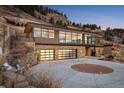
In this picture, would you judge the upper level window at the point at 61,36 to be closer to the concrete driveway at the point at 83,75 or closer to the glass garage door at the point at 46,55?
the glass garage door at the point at 46,55

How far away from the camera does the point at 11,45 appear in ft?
18.7

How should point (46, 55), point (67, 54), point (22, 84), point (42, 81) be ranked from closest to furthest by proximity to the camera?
point (22, 84) < point (42, 81) < point (46, 55) < point (67, 54)

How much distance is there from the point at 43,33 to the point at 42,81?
9.63 ft

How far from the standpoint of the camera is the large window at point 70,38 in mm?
6941

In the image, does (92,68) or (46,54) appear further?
(46,54)

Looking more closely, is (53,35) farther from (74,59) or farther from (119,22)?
(119,22)

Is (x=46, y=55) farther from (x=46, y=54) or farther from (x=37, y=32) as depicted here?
(x=37, y=32)

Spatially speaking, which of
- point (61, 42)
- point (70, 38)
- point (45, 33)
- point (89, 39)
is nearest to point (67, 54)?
point (61, 42)

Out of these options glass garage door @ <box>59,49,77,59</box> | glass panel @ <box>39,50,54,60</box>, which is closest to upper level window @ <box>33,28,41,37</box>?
glass panel @ <box>39,50,54,60</box>

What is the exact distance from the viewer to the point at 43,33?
736 cm

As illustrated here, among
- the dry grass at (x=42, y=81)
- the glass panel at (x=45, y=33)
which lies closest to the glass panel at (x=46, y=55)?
the dry grass at (x=42, y=81)
